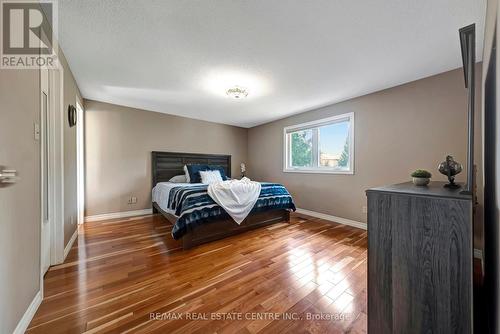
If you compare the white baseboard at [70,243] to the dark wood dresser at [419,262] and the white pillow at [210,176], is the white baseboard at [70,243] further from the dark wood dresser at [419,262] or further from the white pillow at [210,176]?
the dark wood dresser at [419,262]

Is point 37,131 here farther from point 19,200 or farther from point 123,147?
point 123,147

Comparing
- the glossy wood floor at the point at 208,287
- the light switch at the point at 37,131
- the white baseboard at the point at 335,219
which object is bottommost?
the glossy wood floor at the point at 208,287

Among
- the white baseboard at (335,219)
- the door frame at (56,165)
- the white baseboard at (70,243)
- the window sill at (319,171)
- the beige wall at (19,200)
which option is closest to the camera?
the beige wall at (19,200)

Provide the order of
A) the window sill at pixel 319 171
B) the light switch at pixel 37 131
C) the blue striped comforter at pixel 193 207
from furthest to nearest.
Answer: the window sill at pixel 319 171, the blue striped comforter at pixel 193 207, the light switch at pixel 37 131

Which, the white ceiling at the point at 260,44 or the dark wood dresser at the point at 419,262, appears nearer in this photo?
the dark wood dresser at the point at 419,262

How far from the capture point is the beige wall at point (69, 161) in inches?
86.7

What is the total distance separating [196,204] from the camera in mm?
2531

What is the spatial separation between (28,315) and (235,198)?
2.06 m

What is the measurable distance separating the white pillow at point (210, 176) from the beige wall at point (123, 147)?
0.91 metres

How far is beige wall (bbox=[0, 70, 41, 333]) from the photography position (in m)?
1.04

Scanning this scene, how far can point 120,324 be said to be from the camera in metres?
1.27

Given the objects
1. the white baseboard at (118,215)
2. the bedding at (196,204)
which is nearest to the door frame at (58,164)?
the bedding at (196,204)

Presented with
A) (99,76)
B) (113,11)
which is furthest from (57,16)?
(99,76)

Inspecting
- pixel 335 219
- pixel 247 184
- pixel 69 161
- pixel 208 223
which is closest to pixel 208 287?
pixel 208 223
